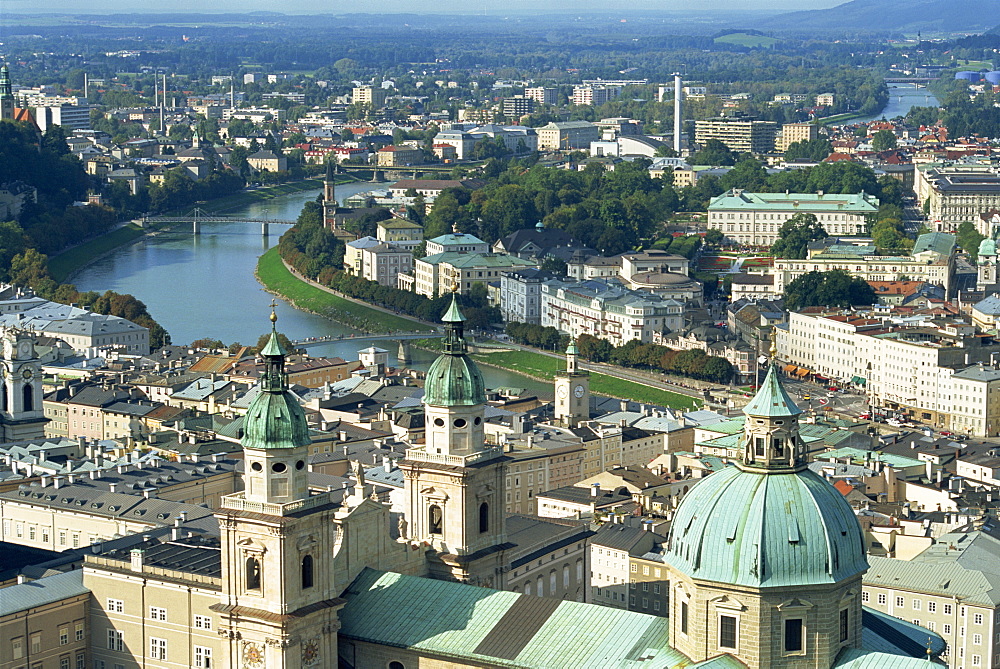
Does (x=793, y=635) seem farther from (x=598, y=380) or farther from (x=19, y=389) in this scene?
(x=598, y=380)

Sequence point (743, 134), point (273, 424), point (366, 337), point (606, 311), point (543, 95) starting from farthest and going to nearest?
1. point (543, 95)
2. point (743, 134)
3. point (366, 337)
4. point (606, 311)
5. point (273, 424)

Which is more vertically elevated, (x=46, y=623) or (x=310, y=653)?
(x=310, y=653)

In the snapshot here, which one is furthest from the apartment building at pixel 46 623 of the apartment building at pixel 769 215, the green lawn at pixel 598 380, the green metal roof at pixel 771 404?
the apartment building at pixel 769 215

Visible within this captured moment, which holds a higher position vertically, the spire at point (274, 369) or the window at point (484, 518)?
the spire at point (274, 369)

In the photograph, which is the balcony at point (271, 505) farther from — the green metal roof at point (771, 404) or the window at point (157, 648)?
the green metal roof at point (771, 404)

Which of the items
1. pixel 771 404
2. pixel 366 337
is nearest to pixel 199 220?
pixel 366 337

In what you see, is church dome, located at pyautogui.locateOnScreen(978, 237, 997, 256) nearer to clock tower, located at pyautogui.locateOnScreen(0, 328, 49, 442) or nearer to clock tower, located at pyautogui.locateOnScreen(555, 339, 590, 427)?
clock tower, located at pyautogui.locateOnScreen(555, 339, 590, 427)
